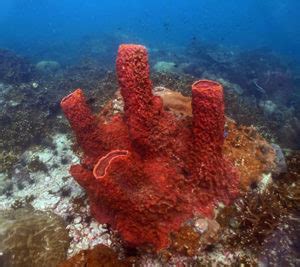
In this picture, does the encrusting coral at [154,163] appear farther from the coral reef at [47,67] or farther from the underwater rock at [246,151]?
the coral reef at [47,67]

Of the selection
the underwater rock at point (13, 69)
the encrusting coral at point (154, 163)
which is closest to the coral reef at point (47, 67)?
A: the underwater rock at point (13, 69)

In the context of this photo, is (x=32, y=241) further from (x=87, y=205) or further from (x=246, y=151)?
(x=246, y=151)

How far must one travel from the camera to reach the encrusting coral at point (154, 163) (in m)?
4.72

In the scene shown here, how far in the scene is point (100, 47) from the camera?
3175 centimetres

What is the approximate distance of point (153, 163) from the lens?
518 cm

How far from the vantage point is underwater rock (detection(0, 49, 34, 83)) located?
17.5m

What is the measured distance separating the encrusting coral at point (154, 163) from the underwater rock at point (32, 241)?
0.91 metres

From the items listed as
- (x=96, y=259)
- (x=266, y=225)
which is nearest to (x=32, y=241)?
(x=96, y=259)

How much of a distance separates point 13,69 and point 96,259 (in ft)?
54.6

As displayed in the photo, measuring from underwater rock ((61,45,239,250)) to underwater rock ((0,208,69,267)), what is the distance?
95cm

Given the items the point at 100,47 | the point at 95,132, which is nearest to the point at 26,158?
the point at 95,132

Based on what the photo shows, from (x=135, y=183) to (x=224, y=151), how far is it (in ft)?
5.95

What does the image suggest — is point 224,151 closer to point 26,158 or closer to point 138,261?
point 138,261

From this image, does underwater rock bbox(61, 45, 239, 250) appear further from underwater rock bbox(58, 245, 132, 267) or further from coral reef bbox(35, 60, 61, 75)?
coral reef bbox(35, 60, 61, 75)
